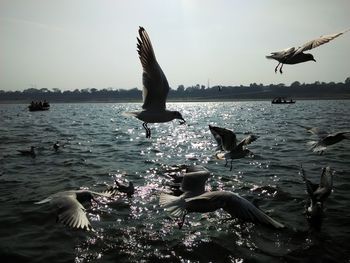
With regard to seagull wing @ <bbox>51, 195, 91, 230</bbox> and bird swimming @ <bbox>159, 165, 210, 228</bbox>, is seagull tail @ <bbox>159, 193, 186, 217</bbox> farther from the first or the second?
seagull wing @ <bbox>51, 195, 91, 230</bbox>

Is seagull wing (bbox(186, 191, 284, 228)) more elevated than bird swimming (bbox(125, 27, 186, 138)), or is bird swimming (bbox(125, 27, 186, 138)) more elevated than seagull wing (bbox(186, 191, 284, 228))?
bird swimming (bbox(125, 27, 186, 138))

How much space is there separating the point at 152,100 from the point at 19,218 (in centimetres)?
382

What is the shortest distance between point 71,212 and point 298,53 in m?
4.92

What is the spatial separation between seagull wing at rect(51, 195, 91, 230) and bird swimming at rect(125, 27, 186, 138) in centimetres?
229

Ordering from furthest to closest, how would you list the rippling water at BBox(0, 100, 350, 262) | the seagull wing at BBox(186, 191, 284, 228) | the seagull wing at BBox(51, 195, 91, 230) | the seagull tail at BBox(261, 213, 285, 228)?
the rippling water at BBox(0, 100, 350, 262) → the seagull wing at BBox(51, 195, 91, 230) → the seagull wing at BBox(186, 191, 284, 228) → the seagull tail at BBox(261, 213, 285, 228)

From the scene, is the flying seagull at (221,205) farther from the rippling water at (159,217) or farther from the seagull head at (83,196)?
the seagull head at (83,196)

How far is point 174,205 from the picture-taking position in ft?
22.1

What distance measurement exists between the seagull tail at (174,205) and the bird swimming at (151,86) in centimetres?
207

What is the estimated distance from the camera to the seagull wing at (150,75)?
8102mm

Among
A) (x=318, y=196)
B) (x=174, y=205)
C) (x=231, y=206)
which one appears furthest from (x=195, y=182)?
(x=318, y=196)

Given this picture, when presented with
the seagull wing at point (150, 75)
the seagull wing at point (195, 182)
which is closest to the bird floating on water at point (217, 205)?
the seagull wing at point (195, 182)

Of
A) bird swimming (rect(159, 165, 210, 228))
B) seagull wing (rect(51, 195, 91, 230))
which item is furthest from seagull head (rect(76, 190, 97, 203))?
bird swimming (rect(159, 165, 210, 228))

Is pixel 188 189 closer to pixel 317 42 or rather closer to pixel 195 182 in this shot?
pixel 195 182

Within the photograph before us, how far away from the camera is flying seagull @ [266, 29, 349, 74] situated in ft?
23.6
